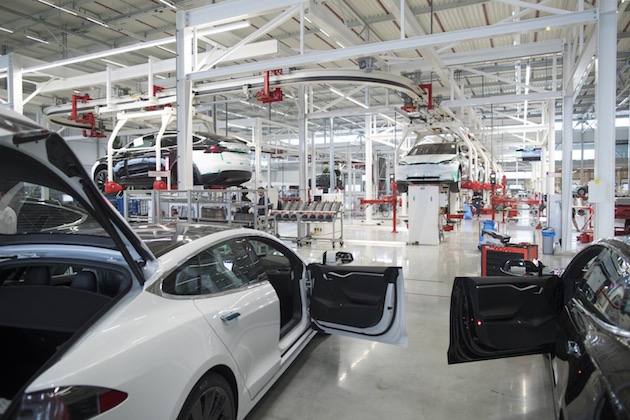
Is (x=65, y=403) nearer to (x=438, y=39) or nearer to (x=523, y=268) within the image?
(x=523, y=268)

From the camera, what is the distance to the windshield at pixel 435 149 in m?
10.8

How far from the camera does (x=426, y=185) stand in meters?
9.91

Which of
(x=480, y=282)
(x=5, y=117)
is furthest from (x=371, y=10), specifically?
(x=5, y=117)

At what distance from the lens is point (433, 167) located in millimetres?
10133

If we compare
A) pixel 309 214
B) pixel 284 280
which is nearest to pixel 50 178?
pixel 284 280

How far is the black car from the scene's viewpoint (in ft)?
4.85

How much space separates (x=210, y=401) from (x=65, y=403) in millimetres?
693

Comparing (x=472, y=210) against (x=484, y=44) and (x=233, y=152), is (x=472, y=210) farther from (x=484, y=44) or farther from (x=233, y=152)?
(x=233, y=152)

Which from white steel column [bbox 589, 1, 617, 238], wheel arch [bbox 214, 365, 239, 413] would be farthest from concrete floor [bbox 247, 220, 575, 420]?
white steel column [bbox 589, 1, 617, 238]

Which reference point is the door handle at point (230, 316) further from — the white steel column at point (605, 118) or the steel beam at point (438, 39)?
the white steel column at point (605, 118)

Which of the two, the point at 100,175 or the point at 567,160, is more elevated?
the point at 567,160

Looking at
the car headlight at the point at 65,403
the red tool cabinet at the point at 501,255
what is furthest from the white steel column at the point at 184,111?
the car headlight at the point at 65,403

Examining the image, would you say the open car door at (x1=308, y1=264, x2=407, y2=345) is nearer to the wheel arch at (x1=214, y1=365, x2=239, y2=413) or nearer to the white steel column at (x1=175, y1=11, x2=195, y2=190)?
the wheel arch at (x1=214, y1=365, x2=239, y2=413)

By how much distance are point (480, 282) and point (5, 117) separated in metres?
2.50
